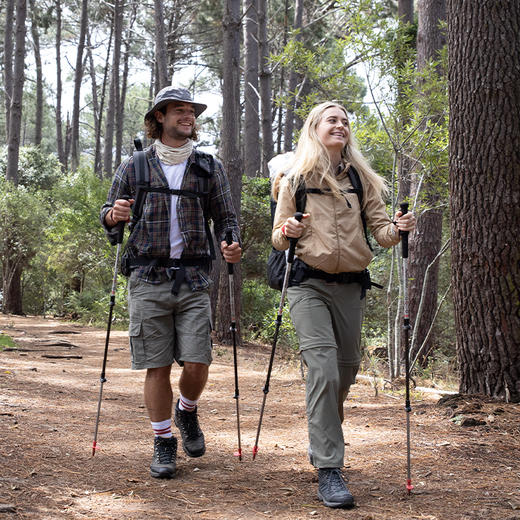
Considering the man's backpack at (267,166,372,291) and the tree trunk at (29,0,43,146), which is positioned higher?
the tree trunk at (29,0,43,146)

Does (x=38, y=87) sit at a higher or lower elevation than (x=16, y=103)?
higher

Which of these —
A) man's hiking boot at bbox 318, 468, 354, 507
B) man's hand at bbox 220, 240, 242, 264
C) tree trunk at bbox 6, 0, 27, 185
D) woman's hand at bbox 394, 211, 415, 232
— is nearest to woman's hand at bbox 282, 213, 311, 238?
woman's hand at bbox 394, 211, 415, 232

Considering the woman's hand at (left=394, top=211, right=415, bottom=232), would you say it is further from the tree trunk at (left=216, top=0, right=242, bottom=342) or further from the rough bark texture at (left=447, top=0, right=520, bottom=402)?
the tree trunk at (left=216, top=0, right=242, bottom=342)

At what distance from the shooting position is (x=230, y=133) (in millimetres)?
11844

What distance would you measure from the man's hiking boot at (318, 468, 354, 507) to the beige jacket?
1.06 m

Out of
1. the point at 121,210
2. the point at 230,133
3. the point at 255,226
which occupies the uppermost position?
the point at 230,133

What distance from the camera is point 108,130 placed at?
3028 cm

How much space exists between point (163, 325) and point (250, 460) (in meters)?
1.13

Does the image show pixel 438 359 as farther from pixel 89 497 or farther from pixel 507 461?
pixel 89 497

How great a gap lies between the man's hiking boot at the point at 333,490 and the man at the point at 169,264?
97 cm

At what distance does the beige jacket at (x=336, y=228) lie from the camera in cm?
374

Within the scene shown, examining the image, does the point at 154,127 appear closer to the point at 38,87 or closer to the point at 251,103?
Result: the point at 251,103

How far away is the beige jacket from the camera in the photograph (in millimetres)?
3736

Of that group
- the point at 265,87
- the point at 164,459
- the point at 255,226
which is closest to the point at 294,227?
the point at 164,459
